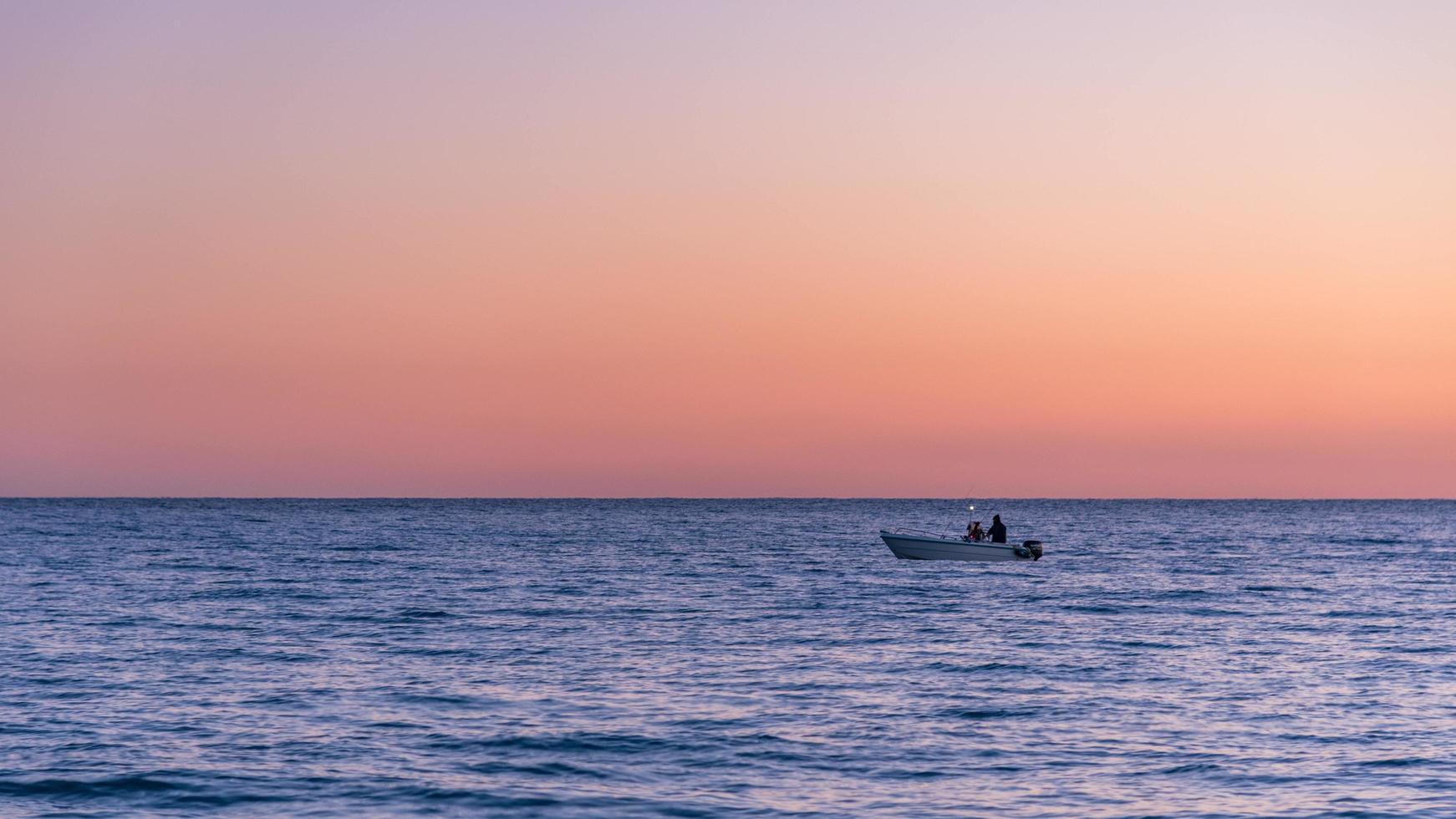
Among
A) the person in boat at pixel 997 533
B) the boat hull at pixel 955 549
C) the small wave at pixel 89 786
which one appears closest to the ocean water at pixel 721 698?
the small wave at pixel 89 786

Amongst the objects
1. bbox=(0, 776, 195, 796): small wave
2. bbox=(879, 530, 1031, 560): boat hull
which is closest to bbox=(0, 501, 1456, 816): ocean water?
bbox=(0, 776, 195, 796): small wave

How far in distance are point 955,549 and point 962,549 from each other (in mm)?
517

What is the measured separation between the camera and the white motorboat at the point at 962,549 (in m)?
76.9

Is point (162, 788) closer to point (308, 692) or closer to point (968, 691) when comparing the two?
point (308, 692)

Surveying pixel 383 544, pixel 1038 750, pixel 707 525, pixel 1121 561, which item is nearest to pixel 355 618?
pixel 1038 750

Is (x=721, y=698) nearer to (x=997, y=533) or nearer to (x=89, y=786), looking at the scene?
(x=89, y=786)

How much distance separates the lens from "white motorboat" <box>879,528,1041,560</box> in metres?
76.9

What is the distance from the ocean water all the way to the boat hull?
909 cm

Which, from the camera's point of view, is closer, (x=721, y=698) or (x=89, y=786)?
(x=89, y=786)

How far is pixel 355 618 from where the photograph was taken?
157ft

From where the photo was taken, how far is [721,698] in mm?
30359

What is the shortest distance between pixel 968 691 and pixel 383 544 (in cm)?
8734

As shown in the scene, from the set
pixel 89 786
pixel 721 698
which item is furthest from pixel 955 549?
pixel 89 786

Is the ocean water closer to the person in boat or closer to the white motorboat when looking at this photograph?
the white motorboat
